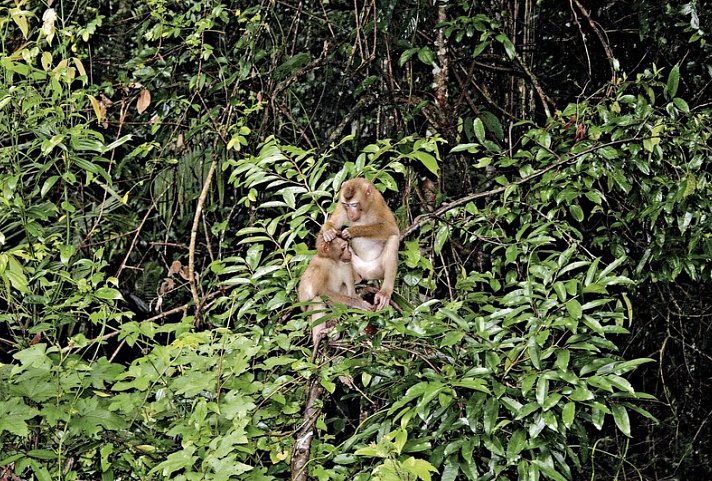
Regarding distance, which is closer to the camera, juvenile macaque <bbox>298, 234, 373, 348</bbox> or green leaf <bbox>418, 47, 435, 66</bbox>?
juvenile macaque <bbox>298, 234, 373, 348</bbox>

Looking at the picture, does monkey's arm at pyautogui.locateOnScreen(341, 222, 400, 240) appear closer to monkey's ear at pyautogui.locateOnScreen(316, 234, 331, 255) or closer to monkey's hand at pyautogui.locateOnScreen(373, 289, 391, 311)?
monkey's ear at pyautogui.locateOnScreen(316, 234, 331, 255)

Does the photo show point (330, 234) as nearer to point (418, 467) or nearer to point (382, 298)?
point (382, 298)

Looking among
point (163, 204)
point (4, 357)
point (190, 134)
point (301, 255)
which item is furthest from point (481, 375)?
point (4, 357)

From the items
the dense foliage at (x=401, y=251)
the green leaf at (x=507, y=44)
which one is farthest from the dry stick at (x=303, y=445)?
the green leaf at (x=507, y=44)

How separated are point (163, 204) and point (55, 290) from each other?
1445 mm

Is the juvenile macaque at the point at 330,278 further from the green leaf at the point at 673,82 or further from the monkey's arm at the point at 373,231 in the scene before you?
the green leaf at the point at 673,82

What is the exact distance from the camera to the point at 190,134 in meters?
4.53

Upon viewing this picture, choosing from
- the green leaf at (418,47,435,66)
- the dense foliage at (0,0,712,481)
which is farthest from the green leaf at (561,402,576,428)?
the green leaf at (418,47,435,66)

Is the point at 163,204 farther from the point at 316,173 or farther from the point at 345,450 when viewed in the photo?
the point at 345,450

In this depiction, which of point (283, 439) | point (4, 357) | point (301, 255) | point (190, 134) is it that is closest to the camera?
point (283, 439)

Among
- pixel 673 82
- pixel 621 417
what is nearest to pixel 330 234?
pixel 621 417

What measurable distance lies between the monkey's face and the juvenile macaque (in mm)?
101

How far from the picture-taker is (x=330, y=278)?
11.5 ft

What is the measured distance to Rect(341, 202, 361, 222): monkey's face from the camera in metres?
3.47
